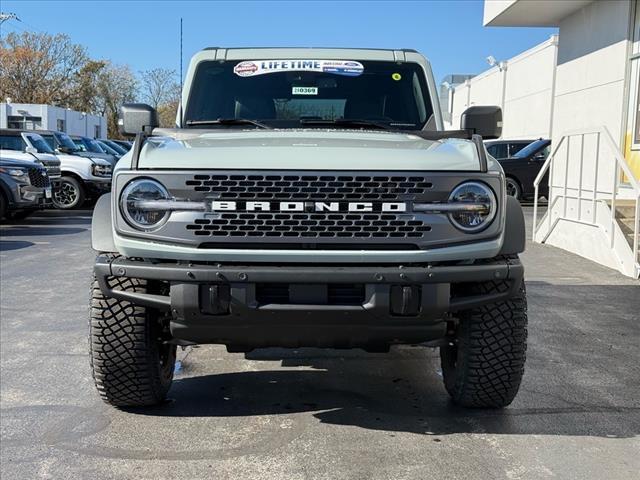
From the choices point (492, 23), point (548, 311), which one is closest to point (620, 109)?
point (492, 23)

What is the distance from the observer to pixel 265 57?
5.14 meters

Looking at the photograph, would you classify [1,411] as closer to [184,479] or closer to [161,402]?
[161,402]

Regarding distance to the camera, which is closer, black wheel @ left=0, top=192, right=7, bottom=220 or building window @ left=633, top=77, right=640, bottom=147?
building window @ left=633, top=77, right=640, bottom=147

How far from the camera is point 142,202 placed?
10.6 ft

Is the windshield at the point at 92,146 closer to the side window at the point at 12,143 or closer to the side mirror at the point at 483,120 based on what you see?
the side window at the point at 12,143

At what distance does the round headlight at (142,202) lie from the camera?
324 centimetres

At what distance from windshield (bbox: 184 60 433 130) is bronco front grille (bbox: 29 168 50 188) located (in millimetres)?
9717

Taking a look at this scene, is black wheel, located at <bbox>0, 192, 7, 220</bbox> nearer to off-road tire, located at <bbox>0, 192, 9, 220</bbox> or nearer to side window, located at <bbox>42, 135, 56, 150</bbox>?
off-road tire, located at <bbox>0, 192, 9, 220</bbox>

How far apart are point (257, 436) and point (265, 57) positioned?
2757mm

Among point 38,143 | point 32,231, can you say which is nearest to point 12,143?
point 38,143

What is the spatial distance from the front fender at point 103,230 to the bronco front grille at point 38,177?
11.0m

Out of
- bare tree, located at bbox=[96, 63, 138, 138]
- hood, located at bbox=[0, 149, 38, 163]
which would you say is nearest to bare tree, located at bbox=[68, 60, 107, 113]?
bare tree, located at bbox=[96, 63, 138, 138]

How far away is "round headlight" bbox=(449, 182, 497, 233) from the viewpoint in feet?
10.6

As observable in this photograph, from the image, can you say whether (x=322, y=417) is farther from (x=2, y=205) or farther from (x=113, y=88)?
(x=113, y=88)
